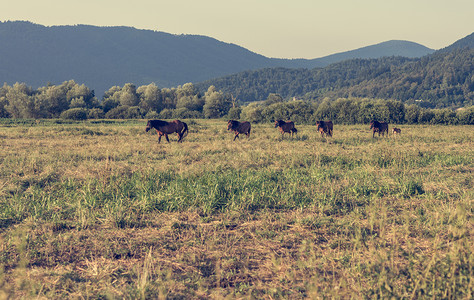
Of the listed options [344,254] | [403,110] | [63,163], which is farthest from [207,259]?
[403,110]

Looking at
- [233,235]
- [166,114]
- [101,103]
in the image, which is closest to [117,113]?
[101,103]

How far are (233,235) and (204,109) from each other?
72037mm

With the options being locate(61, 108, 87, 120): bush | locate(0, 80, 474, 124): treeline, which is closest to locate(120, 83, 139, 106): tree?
locate(0, 80, 474, 124): treeline

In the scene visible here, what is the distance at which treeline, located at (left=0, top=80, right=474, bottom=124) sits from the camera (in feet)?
185

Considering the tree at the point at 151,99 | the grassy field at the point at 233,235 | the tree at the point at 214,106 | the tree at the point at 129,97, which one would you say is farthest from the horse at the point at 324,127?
the tree at the point at 129,97

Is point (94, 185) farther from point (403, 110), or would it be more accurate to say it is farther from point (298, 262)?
point (403, 110)

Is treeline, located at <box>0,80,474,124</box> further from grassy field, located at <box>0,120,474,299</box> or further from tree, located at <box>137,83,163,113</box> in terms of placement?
grassy field, located at <box>0,120,474,299</box>

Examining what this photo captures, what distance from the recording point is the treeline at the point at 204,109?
2218 inches

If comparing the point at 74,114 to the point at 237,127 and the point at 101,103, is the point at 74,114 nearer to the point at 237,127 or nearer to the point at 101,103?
the point at 101,103

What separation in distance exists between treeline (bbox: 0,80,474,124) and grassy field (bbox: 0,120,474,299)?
2021 inches

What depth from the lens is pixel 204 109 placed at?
7631 cm

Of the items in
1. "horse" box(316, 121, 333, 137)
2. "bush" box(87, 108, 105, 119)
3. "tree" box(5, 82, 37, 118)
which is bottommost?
"horse" box(316, 121, 333, 137)

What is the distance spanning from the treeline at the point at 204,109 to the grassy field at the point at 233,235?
51335mm

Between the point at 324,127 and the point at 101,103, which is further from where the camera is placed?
the point at 101,103
